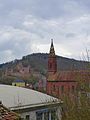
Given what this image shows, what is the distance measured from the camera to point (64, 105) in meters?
8.44

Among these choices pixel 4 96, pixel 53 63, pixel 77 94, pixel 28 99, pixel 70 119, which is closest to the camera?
pixel 70 119

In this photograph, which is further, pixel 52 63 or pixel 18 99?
pixel 52 63

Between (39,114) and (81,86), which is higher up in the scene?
(81,86)

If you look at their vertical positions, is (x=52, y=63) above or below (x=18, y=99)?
above

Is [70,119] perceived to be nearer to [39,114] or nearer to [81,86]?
[81,86]

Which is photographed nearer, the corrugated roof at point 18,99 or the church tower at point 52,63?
the corrugated roof at point 18,99

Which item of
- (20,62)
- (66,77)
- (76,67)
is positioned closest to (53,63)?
(66,77)

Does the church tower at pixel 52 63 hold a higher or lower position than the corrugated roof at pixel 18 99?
higher

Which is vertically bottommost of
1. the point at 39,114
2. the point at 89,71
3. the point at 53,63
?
the point at 39,114

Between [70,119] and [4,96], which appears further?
[4,96]

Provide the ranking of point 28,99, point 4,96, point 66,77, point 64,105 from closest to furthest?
point 64,105
point 4,96
point 28,99
point 66,77

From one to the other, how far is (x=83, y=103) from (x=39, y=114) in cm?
1445

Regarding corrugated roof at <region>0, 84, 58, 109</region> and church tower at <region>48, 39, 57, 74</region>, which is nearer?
corrugated roof at <region>0, 84, 58, 109</region>

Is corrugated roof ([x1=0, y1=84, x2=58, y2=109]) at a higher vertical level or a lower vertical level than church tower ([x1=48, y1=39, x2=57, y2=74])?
lower
